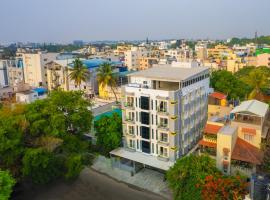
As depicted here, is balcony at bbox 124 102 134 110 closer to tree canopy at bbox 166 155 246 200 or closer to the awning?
the awning

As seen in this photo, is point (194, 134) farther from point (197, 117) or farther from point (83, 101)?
point (83, 101)

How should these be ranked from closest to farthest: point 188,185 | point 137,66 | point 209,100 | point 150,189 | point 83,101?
point 188,185
point 150,189
point 83,101
point 209,100
point 137,66

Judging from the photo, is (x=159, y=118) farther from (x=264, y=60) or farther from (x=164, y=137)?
(x=264, y=60)

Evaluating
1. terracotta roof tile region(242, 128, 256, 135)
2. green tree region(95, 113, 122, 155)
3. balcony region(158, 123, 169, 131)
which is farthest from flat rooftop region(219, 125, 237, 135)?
green tree region(95, 113, 122, 155)

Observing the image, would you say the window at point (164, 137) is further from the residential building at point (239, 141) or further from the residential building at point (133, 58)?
the residential building at point (133, 58)

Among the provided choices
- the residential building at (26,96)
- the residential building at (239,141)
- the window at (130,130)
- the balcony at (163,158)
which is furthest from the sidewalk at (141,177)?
the residential building at (26,96)

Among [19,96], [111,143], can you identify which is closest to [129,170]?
[111,143]
